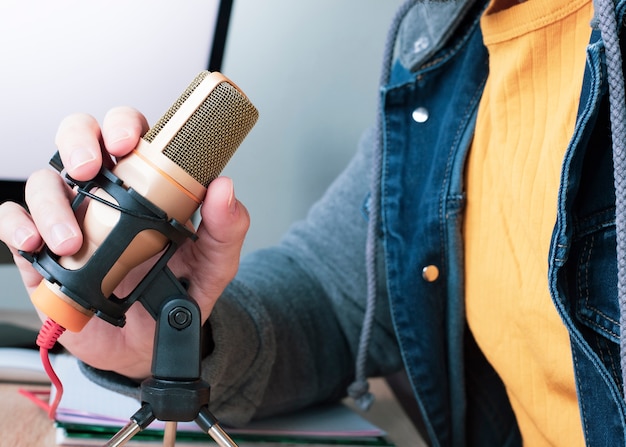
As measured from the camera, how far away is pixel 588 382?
544mm

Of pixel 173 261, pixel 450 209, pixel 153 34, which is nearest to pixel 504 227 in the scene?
pixel 450 209

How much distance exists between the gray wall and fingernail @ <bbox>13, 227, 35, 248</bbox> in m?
0.55

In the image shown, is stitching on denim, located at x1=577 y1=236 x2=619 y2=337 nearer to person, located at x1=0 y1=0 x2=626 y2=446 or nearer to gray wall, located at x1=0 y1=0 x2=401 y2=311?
person, located at x1=0 y1=0 x2=626 y2=446

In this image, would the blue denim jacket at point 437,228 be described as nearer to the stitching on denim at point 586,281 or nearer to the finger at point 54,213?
the stitching on denim at point 586,281

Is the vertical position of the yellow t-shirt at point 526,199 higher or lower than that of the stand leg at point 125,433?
higher

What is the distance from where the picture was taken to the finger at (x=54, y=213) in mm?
440

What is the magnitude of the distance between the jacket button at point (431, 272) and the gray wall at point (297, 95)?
395 mm

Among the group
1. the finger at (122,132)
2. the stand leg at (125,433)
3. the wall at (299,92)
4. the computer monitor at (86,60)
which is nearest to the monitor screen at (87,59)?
the computer monitor at (86,60)

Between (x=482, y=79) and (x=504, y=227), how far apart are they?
0.54 ft

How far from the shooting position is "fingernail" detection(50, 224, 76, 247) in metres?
0.44

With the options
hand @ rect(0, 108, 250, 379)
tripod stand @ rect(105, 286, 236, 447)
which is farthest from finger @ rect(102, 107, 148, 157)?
tripod stand @ rect(105, 286, 236, 447)

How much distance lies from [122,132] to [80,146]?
36mm

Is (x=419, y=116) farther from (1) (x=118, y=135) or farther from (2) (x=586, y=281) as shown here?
(1) (x=118, y=135)

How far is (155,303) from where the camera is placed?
467mm
